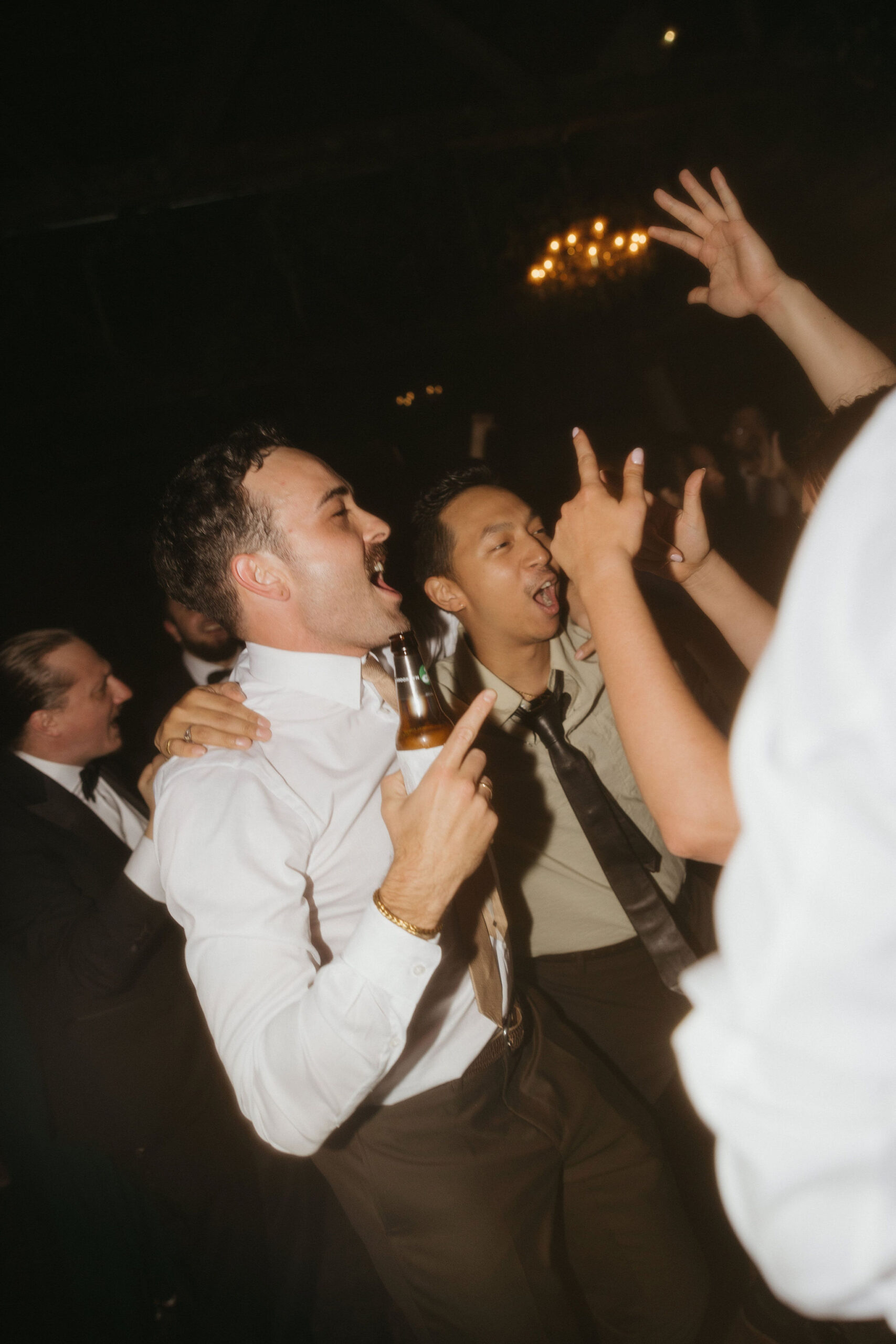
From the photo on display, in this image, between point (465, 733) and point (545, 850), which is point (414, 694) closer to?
point (465, 733)

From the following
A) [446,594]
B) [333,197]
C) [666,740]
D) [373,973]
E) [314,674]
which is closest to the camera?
[666,740]

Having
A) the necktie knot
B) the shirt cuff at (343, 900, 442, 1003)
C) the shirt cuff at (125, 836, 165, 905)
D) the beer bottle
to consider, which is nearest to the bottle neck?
the beer bottle

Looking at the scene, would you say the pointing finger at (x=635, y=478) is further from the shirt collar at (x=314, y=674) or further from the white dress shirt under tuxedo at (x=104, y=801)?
the white dress shirt under tuxedo at (x=104, y=801)

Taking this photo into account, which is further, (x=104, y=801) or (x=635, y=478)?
(x=104, y=801)

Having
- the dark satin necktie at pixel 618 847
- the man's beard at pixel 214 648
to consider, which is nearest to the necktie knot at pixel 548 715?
the dark satin necktie at pixel 618 847

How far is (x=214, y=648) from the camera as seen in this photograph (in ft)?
12.7

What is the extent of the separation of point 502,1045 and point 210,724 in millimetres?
1060

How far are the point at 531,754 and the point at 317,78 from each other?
16.2 feet

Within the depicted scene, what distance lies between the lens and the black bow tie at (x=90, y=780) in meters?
2.71

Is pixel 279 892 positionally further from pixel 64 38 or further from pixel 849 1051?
pixel 64 38

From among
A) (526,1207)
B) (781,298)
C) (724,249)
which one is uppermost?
(724,249)

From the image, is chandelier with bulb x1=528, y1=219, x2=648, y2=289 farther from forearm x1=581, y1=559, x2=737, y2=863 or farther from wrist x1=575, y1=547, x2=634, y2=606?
forearm x1=581, y1=559, x2=737, y2=863

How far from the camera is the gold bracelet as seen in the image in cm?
110

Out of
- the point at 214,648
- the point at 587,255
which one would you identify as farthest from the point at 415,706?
the point at 587,255
